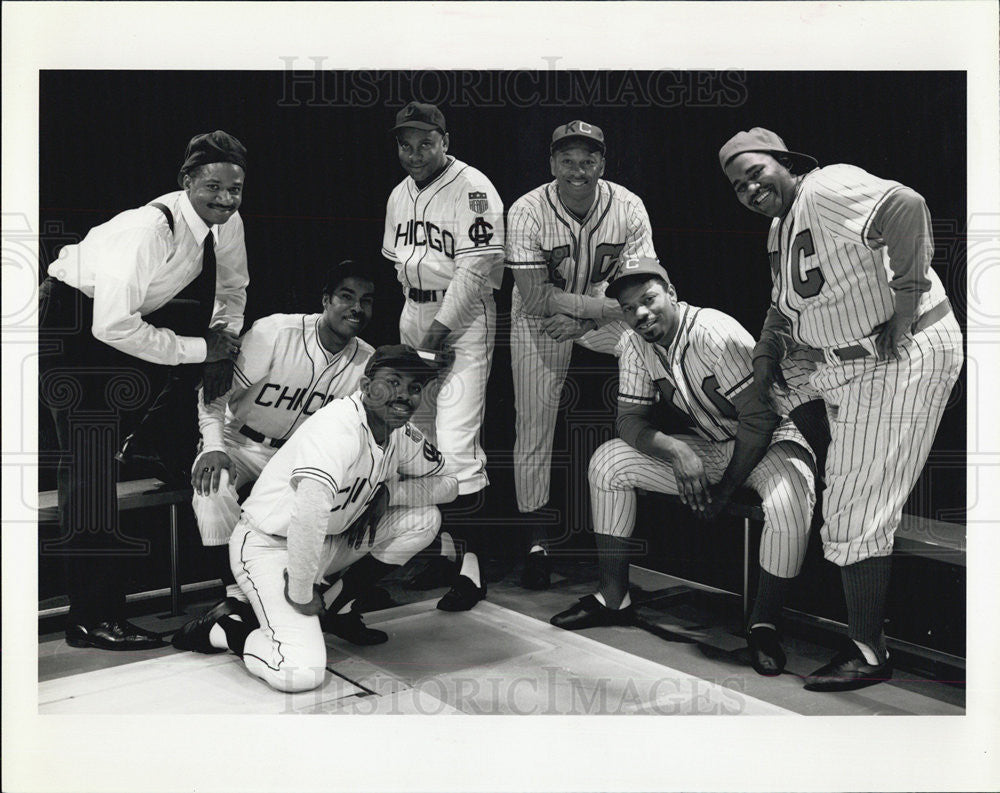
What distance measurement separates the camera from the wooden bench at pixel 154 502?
9.77 ft

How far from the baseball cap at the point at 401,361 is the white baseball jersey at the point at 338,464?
118 millimetres

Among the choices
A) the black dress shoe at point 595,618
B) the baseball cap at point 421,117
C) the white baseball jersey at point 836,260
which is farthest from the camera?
the black dress shoe at point 595,618

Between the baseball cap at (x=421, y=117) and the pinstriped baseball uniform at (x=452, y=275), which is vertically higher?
the baseball cap at (x=421, y=117)

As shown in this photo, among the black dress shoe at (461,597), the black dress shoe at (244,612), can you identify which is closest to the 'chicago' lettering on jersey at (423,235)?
the black dress shoe at (461,597)

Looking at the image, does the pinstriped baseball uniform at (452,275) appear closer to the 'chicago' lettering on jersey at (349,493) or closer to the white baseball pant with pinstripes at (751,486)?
the 'chicago' lettering on jersey at (349,493)

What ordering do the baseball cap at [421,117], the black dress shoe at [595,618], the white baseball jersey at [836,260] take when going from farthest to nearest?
the black dress shoe at [595,618] → the baseball cap at [421,117] → the white baseball jersey at [836,260]

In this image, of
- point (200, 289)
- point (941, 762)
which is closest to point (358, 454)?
point (200, 289)

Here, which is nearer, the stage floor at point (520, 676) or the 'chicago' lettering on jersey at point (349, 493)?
the stage floor at point (520, 676)

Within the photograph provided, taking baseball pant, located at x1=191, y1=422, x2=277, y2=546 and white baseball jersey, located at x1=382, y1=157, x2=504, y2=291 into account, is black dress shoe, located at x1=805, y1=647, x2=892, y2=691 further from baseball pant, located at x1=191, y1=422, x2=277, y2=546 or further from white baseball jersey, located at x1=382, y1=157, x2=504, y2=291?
baseball pant, located at x1=191, y1=422, x2=277, y2=546

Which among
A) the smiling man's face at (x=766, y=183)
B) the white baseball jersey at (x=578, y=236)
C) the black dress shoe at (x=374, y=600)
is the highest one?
the smiling man's face at (x=766, y=183)

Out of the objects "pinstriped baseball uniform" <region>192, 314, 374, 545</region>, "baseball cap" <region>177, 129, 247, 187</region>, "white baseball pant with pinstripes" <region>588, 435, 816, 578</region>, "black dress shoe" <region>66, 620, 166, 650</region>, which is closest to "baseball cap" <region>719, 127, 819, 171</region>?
"white baseball pant with pinstripes" <region>588, 435, 816, 578</region>

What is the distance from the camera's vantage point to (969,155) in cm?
287

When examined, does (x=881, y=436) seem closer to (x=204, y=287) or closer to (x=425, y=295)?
(x=425, y=295)
